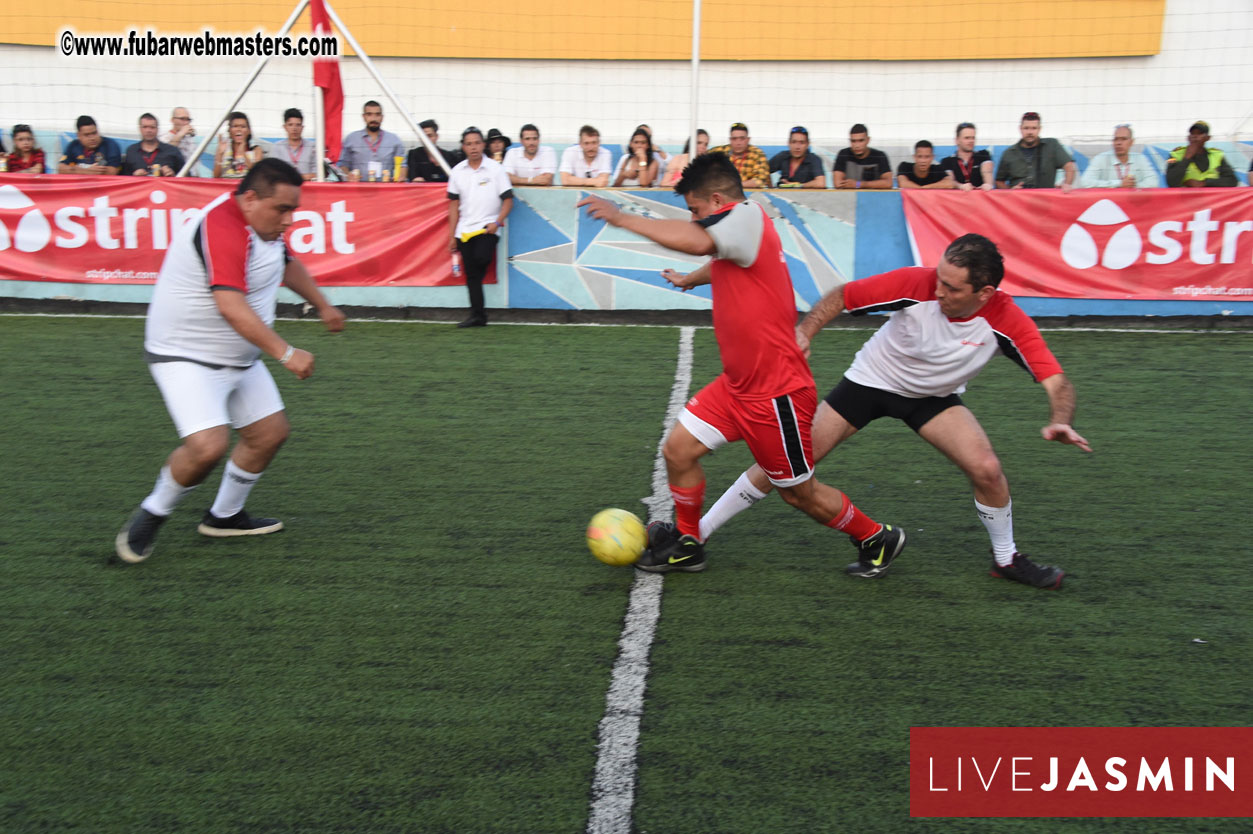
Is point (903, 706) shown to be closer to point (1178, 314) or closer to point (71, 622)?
point (71, 622)

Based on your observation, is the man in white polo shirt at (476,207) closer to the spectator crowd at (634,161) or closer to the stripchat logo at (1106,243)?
the spectator crowd at (634,161)

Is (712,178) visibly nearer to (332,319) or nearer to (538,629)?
(538,629)

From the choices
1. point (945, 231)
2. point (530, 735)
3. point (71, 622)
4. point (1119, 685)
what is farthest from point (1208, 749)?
point (945, 231)

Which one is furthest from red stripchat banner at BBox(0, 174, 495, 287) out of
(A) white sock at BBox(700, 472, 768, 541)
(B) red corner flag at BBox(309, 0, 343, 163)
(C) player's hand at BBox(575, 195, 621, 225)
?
(C) player's hand at BBox(575, 195, 621, 225)

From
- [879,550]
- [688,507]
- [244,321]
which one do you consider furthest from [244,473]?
[879,550]

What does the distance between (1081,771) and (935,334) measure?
79.3 inches

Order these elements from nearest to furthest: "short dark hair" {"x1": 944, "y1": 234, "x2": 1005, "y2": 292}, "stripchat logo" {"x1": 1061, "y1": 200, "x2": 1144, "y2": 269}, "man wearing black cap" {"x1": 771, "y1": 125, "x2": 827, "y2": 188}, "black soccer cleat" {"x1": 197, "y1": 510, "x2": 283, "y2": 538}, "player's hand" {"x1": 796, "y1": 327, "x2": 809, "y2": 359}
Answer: "short dark hair" {"x1": 944, "y1": 234, "x2": 1005, "y2": 292} → "player's hand" {"x1": 796, "y1": 327, "x2": 809, "y2": 359} → "black soccer cleat" {"x1": 197, "y1": 510, "x2": 283, "y2": 538} → "stripchat logo" {"x1": 1061, "y1": 200, "x2": 1144, "y2": 269} → "man wearing black cap" {"x1": 771, "y1": 125, "x2": 827, "y2": 188}

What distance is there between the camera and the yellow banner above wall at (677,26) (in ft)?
67.3

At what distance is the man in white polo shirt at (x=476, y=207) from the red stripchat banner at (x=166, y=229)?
0.39 metres

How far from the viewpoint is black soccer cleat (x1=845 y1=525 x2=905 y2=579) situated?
16.1ft

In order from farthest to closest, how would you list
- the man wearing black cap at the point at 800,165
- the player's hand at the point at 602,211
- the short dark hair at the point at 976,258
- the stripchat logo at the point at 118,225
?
the man wearing black cap at the point at 800,165
the stripchat logo at the point at 118,225
the short dark hair at the point at 976,258
the player's hand at the point at 602,211

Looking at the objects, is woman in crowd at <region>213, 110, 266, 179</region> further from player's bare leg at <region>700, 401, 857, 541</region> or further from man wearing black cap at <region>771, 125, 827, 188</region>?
player's bare leg at <region>700, 401, 857, 541</region>

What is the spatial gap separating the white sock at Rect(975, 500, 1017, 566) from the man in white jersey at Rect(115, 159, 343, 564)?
309cm

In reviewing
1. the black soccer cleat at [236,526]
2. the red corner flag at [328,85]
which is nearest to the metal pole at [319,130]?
the red corner flag at [328,85]
